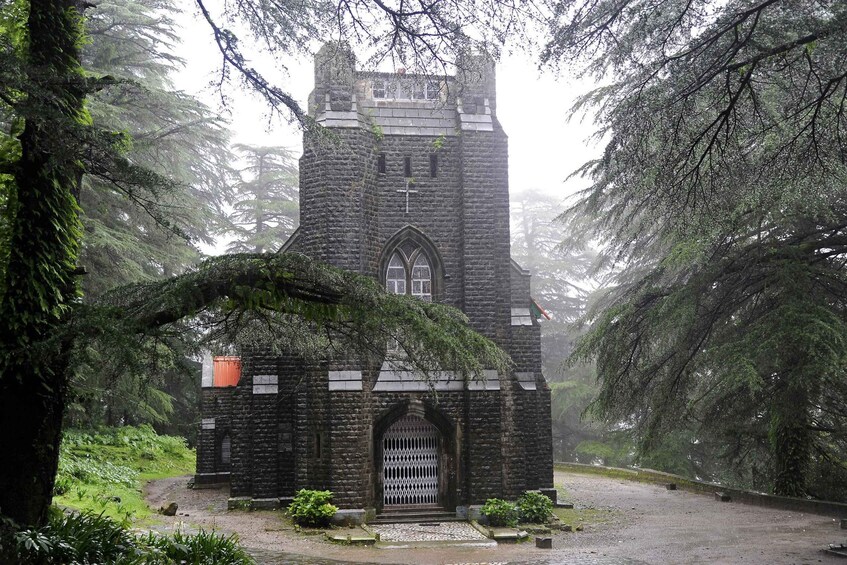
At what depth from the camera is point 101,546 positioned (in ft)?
25.8

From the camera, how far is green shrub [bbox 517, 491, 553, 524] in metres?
15.8

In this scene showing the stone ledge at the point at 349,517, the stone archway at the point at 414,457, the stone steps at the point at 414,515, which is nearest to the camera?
the stone ledge at the point at 349,517

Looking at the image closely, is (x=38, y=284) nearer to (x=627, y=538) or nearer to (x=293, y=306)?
(x=293, y=306)

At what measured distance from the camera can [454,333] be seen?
8.48m

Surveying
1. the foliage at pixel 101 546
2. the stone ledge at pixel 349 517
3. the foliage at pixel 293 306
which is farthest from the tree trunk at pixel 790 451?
the foliage at pixel 101 546

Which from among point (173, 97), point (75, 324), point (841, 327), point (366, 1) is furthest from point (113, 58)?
point (841, 327)

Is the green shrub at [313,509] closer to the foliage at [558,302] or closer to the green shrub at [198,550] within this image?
the green shrub at [198,550]

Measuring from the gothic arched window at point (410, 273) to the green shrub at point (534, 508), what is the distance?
4689 millimetres

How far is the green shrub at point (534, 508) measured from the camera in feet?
51.8

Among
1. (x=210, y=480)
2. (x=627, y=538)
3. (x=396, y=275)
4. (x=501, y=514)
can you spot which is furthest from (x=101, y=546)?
(x=210, y=480)

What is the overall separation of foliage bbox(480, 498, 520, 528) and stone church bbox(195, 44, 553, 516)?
556 mm

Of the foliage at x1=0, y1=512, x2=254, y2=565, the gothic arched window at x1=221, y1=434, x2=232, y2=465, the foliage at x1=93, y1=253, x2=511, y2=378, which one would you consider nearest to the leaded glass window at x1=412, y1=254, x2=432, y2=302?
the foliage at x1=93, y1=253, x2=511, y2=378

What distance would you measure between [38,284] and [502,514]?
410 inches

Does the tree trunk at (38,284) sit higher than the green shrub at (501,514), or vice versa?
the tree trunk at (38,284)
